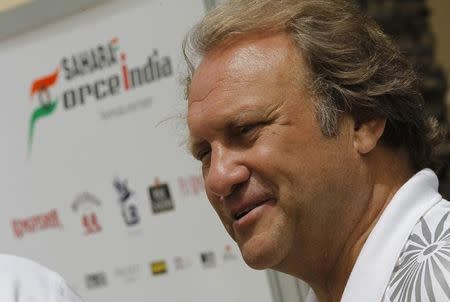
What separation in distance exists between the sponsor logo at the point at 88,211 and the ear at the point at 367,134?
3.03ft

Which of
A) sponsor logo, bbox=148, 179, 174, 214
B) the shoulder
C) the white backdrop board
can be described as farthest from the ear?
sponsor logo, bbox=148, 179, 174, 214

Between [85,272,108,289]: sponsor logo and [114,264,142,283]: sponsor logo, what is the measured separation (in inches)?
2.0

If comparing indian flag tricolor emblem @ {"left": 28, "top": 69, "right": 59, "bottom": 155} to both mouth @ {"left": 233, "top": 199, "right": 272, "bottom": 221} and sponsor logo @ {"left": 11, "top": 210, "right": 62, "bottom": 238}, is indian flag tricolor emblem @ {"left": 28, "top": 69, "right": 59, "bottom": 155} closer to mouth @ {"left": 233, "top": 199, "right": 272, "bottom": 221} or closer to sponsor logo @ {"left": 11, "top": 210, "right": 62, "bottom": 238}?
sponsor logo @ {"left": 11, "top": 210, "right": 62, "bottom": 238}

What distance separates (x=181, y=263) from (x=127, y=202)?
0.73 ft

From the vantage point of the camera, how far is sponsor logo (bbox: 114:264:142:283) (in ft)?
9.68

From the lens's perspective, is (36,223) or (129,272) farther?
(36,223)

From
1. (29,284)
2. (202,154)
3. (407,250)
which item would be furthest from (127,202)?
(407,250)

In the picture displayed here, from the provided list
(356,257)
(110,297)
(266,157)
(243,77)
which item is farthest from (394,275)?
(110,297)

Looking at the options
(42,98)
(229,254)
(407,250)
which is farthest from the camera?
(42,98)

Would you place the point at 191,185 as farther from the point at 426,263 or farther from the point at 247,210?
the point at 426,263

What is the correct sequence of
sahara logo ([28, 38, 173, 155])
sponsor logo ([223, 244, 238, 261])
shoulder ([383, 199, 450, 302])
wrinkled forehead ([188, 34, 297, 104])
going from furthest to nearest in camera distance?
sahara logo ([28, 38, 173, 155]) → sponsor logo ([223, 244, 238, 261]) → wrinkled forehead ([188, 34, 297, 104]) → shoulder ([383, 199, 450, 302])

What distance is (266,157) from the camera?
7.39ft

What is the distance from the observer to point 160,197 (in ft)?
9.48

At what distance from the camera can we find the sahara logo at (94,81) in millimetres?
2918
